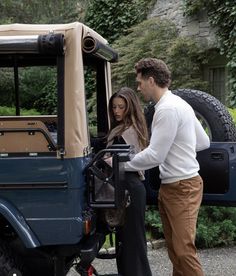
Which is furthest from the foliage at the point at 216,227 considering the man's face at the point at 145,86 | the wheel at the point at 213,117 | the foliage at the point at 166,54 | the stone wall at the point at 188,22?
the stone wall at the point at 188,22

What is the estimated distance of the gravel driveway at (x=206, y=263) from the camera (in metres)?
5.21

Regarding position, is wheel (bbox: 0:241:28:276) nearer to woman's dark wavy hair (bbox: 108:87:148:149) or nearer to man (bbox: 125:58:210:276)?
man (bbox: 125:58:210:276)

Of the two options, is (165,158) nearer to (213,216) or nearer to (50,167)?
(50,167)

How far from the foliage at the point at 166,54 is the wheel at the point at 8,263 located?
25.2 feet

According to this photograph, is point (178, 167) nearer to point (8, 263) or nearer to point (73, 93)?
point (73, 93)

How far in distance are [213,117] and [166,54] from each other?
22.8 feet

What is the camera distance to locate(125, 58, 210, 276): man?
3.65m

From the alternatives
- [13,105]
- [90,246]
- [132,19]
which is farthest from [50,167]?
[132,19]

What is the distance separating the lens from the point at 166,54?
1122cm

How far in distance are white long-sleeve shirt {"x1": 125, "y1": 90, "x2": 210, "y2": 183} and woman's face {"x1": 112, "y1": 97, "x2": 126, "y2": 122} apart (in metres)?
0.33

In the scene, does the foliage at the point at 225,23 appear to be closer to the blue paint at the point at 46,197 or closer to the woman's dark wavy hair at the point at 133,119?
the woman's dark wavy hair at the point at 133,119

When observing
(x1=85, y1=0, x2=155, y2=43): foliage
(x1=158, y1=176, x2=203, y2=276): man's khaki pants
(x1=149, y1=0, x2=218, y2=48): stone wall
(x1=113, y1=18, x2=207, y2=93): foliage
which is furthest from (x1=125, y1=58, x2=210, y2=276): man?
(x1=85, y1=0, x2=155, y2=43): foliage

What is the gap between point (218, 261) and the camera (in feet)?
18.1

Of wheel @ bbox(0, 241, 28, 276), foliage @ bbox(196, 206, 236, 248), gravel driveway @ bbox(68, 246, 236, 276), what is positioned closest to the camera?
wheel @ bbox(0, 241, 28, 276)
